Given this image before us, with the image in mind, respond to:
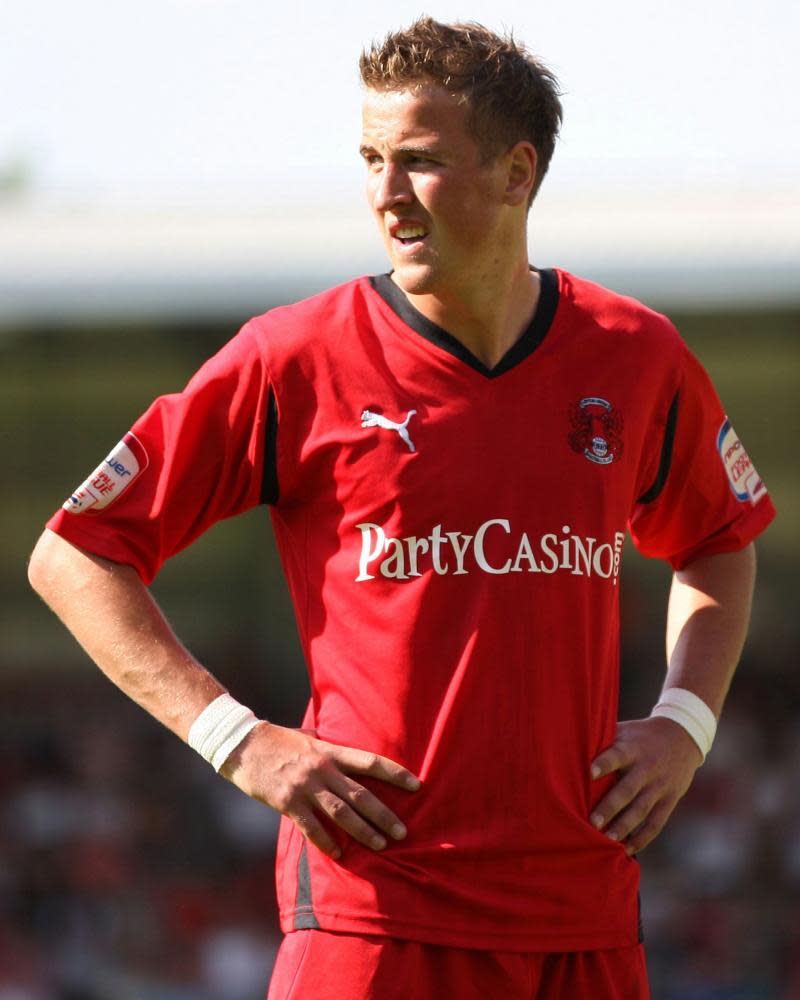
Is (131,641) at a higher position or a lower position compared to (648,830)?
higher

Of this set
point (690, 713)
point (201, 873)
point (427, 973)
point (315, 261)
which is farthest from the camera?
point (201, 873)

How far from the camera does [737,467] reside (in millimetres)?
2889

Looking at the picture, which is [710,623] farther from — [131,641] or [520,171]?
[131,641]

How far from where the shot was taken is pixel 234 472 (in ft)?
8.34

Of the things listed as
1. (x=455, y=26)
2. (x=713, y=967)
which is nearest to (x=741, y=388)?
(x=713, y=967)

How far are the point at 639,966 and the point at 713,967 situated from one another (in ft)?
22.0

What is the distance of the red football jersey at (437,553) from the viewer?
2422mm

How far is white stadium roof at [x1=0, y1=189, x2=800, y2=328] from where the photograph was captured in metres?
9.07

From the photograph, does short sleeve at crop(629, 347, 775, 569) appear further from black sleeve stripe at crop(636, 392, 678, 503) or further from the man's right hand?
the man's right hand

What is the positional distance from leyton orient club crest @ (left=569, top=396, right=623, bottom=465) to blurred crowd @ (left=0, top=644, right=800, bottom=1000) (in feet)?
22.1

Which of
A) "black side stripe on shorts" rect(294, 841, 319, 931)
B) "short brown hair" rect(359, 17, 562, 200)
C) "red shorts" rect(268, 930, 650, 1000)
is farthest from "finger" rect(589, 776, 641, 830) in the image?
"short brown hair" rect(359, 17, 562, 200)

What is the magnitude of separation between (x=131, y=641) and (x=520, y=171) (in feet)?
3.09

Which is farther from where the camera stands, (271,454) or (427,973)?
(271,454)

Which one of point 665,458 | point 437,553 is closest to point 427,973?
point 437,553
